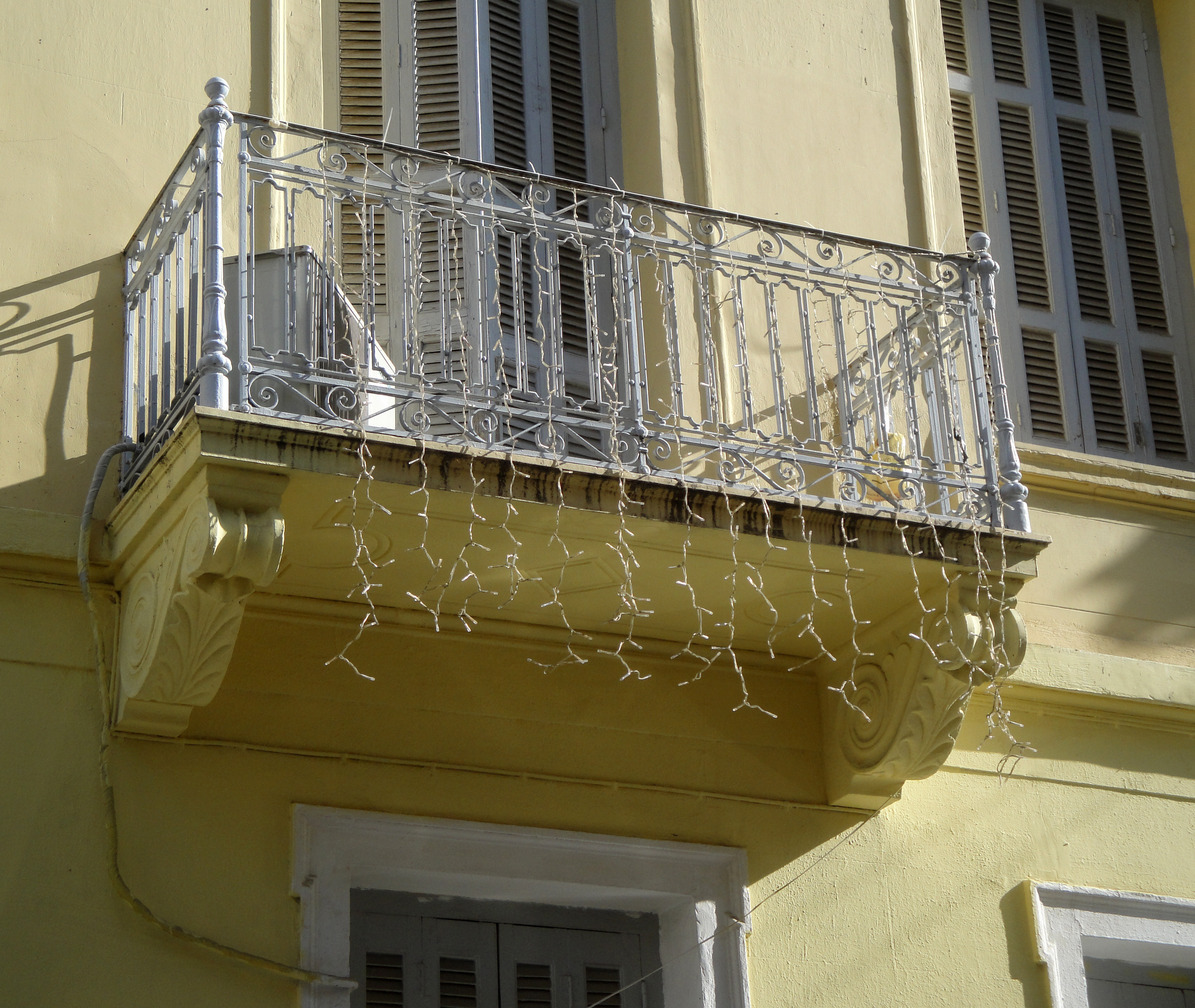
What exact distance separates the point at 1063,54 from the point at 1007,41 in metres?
0.31

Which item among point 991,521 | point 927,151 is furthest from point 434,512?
point 927,151

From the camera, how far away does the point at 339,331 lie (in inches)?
243

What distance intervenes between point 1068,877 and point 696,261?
2.69 meters

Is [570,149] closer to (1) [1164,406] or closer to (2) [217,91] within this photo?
(2) [217,91]

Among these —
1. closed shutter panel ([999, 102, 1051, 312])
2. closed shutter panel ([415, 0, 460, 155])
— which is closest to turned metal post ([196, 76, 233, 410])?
closed shutter panel ([415, 0, 460, 155])

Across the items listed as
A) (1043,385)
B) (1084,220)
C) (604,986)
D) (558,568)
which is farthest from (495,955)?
(1084,220)

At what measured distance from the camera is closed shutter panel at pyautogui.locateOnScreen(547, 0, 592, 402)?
746 cm

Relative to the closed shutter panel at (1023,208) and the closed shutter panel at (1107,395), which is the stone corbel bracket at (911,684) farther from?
the closed shutter panel at (1023,208)

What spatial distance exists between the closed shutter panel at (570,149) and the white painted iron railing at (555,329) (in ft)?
0.07

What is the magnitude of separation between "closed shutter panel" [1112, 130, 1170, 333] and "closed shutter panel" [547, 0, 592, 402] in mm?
2718

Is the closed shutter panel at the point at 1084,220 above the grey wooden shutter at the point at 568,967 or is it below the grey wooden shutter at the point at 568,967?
above

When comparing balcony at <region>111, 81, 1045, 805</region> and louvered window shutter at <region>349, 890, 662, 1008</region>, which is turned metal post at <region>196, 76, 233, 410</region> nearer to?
balcony at <region>111, 81, 1045, 805</region>

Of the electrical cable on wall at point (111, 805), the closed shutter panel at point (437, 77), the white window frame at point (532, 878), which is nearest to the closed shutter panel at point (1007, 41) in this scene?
the closed shutter panel at point (437, 77)

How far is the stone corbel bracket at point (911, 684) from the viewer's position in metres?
6.30
